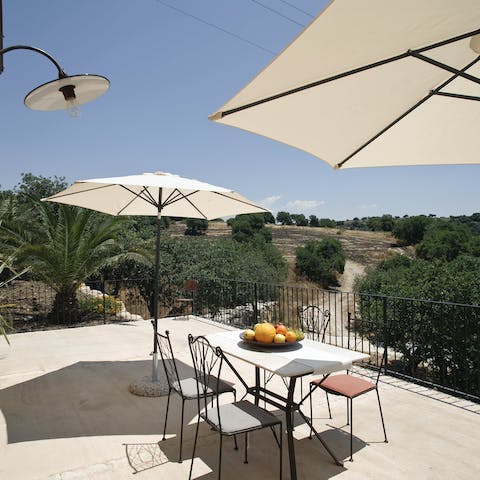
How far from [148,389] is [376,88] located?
3663 mm

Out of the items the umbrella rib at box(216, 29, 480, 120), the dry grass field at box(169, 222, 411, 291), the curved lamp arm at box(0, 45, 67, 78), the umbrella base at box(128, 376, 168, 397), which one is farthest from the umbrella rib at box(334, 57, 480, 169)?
the dry grass field at box(169, 222, 411, 291)

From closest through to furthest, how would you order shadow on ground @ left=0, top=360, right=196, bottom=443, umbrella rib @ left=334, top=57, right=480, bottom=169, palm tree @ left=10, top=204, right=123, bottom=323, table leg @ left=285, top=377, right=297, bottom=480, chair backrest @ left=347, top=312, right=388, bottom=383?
1. umbrella rib @ left=334, top=57, right=480, bottom=169
2. table leg @ left=285, top=377, right=297, bottom=480
3. shadow on ground @ left=0, top=360, right=196, bottom=443
4. chair backrest @ left=347, top=312, right=388, bottom=383
5. palm tree @ left=10, top=204, right=123, bottom=323

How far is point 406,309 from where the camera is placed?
30.2 ft

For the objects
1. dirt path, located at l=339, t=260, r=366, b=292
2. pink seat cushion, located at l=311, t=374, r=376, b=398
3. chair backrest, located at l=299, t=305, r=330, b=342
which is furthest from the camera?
dirt path, located at l=339, t=260, r=366, b=292

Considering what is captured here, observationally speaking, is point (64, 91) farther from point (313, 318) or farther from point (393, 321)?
point (393, 321)

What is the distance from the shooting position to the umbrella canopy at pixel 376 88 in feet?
5.57

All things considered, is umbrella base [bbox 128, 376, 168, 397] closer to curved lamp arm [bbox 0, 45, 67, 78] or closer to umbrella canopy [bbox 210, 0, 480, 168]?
umbrella canopy [bbox 210, 0, 480, 168]

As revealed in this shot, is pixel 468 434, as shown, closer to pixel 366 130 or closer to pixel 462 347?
pixel 366 130

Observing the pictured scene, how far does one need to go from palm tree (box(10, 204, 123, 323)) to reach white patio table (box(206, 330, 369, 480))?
637 centimetres

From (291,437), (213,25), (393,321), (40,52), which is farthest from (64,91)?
(213,25)

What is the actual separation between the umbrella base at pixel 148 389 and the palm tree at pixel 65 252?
497 centimetres

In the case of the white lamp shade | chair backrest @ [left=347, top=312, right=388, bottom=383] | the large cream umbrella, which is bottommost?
chair backrest @ [left=347, top=312, right=388, bottom=383]

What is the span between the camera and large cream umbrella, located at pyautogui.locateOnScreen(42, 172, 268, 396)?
405 centimetres

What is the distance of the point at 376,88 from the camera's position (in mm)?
2322
